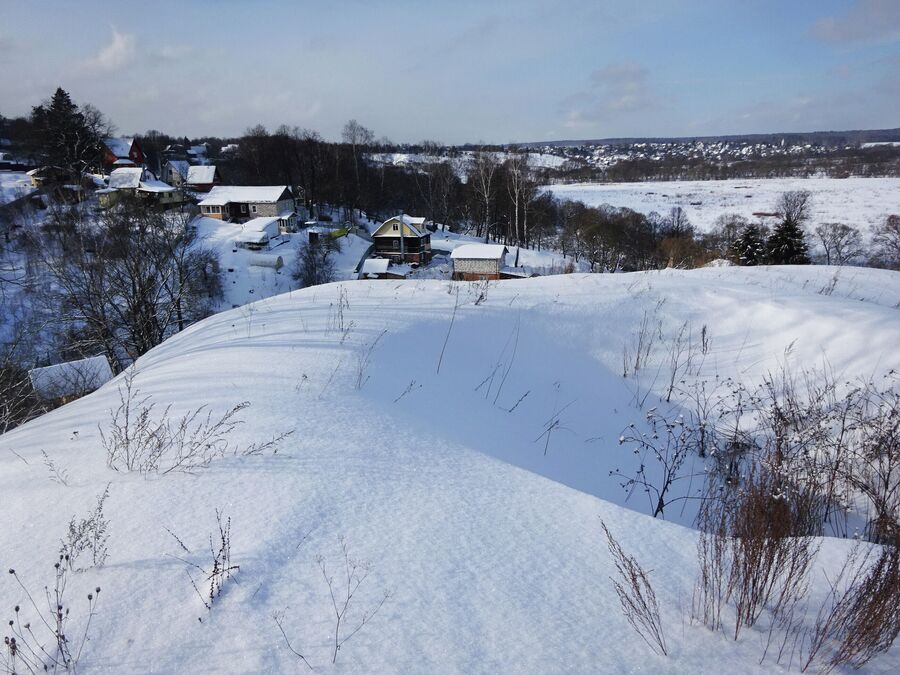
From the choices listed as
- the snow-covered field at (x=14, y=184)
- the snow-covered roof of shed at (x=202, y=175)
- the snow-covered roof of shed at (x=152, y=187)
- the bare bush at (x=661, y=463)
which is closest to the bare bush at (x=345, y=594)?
the bare bush at (x=661, y=463)

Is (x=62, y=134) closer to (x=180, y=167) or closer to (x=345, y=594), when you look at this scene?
(x=180, y=167)

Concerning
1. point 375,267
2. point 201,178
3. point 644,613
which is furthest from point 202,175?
point 644,613

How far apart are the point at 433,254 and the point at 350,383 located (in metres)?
36.9

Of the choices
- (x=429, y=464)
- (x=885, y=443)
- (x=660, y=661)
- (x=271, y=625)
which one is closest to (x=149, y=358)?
(x=429, y=464)

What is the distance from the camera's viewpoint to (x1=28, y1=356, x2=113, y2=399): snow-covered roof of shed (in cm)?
1054

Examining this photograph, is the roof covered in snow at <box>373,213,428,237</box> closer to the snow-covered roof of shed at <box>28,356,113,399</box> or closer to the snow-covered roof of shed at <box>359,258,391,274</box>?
the snow-covered roof of shed at <box>359,258,391,274</box>

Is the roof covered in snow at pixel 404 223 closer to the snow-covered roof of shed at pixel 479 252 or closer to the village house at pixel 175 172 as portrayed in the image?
the snow-covered roof of shed at pixel 479 252

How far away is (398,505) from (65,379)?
11.8 m

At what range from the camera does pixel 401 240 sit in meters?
35.9

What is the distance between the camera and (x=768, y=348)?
208 inches

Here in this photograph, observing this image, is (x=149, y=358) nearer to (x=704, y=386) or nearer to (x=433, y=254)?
(x=704, y=386)

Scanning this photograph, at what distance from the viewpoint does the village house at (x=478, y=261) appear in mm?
29672

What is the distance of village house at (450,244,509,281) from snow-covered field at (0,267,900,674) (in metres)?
24.5

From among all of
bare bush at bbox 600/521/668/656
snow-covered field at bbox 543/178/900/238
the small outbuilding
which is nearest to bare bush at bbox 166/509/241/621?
bare bush at bbox 600/521/668/656
